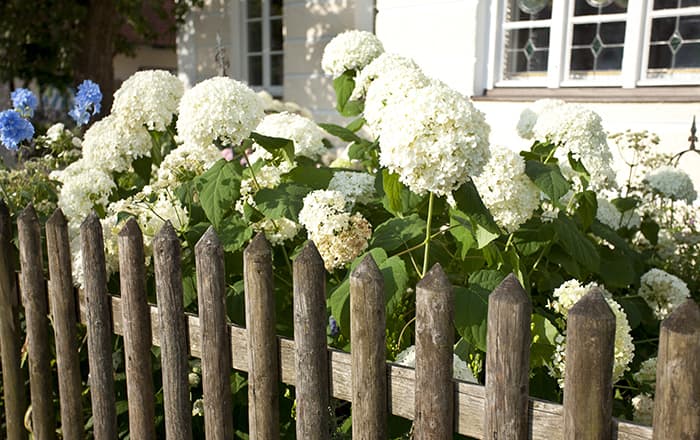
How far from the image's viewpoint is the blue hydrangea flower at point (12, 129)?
8.88 ft

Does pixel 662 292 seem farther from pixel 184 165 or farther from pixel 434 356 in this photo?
pixel 184 165

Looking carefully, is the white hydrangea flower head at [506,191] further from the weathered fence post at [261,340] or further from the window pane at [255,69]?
the window pane at [255,69]

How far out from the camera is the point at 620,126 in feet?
17.7

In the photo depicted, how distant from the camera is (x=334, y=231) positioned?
1849 millimetres

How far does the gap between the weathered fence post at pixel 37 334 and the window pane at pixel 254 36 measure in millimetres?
7129

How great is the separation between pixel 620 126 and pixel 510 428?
4.55 meters

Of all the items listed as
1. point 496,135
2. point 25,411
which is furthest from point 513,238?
point 496,135

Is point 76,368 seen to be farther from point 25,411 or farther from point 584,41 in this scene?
point 584,41

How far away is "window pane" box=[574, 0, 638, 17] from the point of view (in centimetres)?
552

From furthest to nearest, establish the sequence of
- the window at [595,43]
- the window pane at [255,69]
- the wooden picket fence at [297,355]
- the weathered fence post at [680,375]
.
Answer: the window pane at [255,69] < the window at [595,43] < the wooden picket fence at [297,355] < the weathered fence post at [680,375]

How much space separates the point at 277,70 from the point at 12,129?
6522mm

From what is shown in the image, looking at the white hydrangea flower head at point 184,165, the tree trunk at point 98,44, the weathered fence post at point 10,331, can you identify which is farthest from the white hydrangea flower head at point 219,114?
the tree trunk at point 98,44

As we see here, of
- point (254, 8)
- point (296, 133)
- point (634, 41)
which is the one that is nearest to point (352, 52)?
point (296, 133)

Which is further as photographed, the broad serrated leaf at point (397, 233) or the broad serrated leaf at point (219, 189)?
the broad serrated leaf at point (219, 189)
